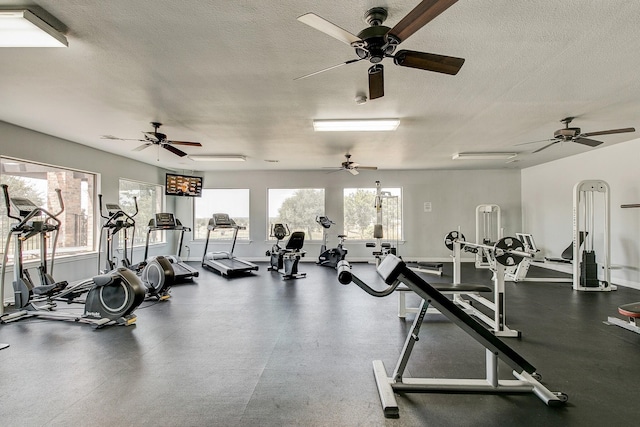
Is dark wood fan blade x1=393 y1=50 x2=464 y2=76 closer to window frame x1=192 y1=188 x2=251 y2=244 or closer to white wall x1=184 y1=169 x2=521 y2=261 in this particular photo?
white wall x1=184 y1=169 x2=521 y2=261

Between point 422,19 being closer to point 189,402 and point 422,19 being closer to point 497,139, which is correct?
point 189,402

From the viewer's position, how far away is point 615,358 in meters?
2.77

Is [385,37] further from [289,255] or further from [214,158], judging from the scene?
[214,158]

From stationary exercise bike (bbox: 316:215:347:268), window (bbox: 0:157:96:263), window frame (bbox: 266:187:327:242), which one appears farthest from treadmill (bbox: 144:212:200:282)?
stationary exercise bike (bbox: 316:215:347:268)

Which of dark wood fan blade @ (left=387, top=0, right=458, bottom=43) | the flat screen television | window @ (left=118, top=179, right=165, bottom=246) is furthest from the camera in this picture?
the flat screen television

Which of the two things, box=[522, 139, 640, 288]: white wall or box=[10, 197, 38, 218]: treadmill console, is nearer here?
box=[10, 197, 38, 218]: treadmill console

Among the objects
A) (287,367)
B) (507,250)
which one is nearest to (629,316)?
(507,250)

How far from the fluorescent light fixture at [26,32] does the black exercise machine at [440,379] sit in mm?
2542

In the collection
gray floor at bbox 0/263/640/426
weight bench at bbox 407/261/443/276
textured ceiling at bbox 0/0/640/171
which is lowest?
gray floor at bbox 0/263/640/426

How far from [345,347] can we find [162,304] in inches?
116

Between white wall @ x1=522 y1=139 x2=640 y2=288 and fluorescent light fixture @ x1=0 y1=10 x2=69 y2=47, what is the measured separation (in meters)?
7.65

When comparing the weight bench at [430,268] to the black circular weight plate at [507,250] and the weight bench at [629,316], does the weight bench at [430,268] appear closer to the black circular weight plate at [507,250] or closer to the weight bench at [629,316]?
the weight bench at [629,316]

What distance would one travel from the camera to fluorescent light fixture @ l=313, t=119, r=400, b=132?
414cm

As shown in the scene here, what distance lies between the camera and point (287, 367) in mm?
2598
